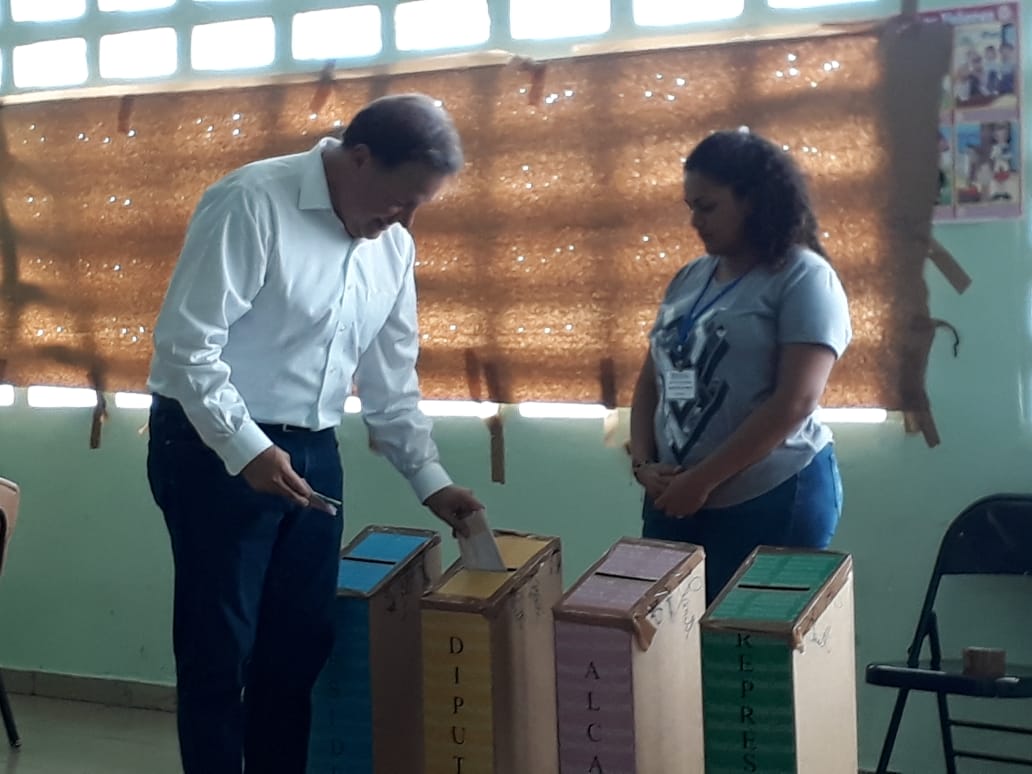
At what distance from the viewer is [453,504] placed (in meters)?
2.08

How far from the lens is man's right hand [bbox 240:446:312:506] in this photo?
1760 millimetres

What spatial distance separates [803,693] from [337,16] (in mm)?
2209

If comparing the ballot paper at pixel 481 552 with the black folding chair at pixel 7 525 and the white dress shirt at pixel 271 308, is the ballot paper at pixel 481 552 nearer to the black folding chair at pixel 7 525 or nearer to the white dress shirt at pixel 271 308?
the white dress shirt at pixel 271 308

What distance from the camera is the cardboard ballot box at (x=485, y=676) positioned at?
1.75 m

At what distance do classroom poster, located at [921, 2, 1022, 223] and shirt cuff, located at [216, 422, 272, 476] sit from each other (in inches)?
61.2

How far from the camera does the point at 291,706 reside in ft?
6.49

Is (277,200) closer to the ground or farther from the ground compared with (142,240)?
farther from the ground

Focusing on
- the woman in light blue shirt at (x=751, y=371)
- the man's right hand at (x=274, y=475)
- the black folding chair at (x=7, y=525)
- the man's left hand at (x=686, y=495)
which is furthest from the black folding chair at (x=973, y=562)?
the black folding chair at (x=7, y=525)

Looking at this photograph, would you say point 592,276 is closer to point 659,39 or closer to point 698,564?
point 659,39

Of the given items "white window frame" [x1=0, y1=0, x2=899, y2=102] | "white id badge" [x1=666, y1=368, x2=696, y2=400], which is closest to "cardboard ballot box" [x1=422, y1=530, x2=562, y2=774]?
"white id badge" [x1=666, y1=368, x2=696, y2=400]

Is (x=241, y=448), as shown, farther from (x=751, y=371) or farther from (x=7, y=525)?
(x=7, y=525)

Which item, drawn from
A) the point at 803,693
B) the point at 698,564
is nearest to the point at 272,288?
the point at 698,564

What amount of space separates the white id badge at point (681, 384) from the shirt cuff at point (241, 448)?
71 cm

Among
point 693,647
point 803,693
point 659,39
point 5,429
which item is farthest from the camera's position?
point 5,429
